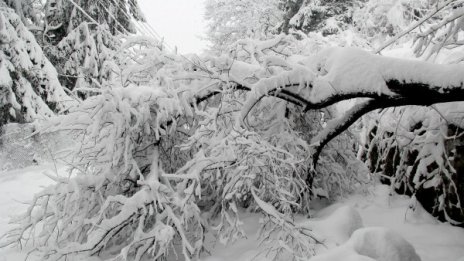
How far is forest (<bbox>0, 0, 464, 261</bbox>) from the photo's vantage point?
10.0 ft

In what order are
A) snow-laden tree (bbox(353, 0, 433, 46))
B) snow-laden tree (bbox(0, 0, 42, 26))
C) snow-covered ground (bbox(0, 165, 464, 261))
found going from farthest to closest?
snow-laden tree (bbox(353, 0, 433, 46))
snow-laden tree (bbox(0, 0, 42, 26))
snow-covered ground (bbox(0, 165, 464, 261))

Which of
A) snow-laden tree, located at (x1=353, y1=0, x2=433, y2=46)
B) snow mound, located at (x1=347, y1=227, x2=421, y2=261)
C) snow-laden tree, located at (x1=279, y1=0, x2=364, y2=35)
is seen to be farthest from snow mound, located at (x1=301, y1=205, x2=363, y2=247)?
snow-laden tree, located at (x1=279, y1=0, x2=364, y2=35)

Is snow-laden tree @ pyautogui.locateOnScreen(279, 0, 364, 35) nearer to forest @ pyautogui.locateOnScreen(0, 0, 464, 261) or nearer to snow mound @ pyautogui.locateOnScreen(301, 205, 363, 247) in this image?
forest @ pyautogui.locateOnScreen(0, 0, 464, 261)

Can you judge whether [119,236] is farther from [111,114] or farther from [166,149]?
[111,114]

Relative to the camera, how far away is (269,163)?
3.46 metres

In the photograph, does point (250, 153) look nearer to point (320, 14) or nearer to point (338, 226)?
point (338, 226)

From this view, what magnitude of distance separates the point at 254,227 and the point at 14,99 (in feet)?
24.8

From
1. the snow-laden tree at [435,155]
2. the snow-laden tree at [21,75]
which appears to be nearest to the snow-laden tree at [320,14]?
the snow-laden tree at [21,75]

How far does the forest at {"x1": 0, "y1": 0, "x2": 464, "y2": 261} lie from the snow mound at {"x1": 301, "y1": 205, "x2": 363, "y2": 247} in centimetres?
2

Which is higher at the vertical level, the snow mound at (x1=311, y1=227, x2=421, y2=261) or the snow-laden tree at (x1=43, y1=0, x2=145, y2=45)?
the snow-laden tree at (x1=43, y1=0, x2=145, y2=45)

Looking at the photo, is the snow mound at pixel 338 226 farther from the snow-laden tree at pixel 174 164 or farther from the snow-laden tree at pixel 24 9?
the snow-laden tree at pixel 24 9

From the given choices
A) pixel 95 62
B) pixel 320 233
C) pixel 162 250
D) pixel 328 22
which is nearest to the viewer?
pixel 162 250

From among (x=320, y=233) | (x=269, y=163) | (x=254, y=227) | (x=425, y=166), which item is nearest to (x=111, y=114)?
(x=269, y=163)

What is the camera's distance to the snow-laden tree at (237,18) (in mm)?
18797
